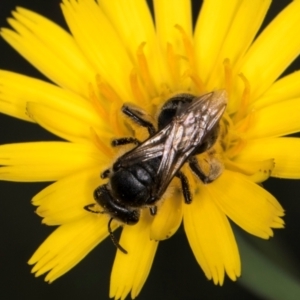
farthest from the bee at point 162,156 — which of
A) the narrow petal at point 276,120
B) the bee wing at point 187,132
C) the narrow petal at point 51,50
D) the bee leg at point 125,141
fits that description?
the narrow petal at point 51,50

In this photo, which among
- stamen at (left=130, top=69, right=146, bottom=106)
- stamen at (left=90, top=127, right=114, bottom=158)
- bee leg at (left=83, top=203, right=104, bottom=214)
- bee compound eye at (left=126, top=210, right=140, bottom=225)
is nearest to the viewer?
bee compound eye at (left=126, top=210, right=140, bottom=225)

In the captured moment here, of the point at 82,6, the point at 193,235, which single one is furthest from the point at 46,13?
the point at 193,235

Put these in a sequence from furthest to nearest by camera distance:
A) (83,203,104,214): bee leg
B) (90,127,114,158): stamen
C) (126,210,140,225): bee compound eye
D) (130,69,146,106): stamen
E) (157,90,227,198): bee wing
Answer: (130,69,146,106): stamen, (90,127,114,158): stamen, (83,203,104,214): bee leg, (126,210,140,225): bee compound eye, (157,90,227,198): bee wing

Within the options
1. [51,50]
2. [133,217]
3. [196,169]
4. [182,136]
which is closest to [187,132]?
[182,136]

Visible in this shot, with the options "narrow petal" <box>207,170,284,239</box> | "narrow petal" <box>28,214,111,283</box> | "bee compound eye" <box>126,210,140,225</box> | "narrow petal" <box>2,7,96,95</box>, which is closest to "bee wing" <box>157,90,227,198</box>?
"bee compound eye" <box>126,210,140,225</box>

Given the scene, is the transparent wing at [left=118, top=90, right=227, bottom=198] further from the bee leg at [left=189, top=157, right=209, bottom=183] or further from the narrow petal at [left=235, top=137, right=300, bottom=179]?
the narrow petal at [left=235, top=137, right=300, bottom=179]

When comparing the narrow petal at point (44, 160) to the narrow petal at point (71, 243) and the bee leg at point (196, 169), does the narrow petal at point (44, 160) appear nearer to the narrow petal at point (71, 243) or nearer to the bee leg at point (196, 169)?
the narrow petal at point (71, 243)
